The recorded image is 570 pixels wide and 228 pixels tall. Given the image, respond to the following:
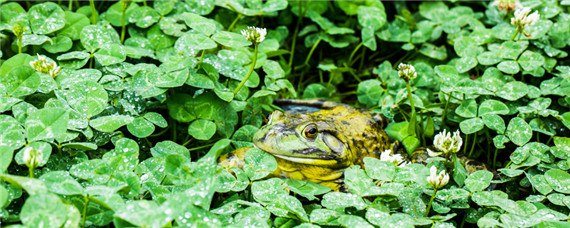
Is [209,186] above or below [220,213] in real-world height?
above

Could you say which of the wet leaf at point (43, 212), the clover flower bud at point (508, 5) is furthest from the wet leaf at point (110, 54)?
the clover flower bud at point (508, 5)

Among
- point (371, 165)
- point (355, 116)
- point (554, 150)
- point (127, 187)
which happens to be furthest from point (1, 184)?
point (554, 150)

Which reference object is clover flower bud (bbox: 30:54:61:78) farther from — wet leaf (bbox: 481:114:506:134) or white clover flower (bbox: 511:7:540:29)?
white clover flower (bbox: 511:7:540:29)

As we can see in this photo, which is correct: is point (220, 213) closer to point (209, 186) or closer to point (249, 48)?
point (209, 186)

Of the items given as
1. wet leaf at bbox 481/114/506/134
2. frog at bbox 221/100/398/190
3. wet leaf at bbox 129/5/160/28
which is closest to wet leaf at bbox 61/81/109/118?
frog at bbox 221/100/398/190

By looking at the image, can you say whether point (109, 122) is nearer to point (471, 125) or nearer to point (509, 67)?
point (471, 125)

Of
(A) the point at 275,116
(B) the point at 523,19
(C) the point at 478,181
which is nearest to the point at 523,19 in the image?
(B) the point at 523,19

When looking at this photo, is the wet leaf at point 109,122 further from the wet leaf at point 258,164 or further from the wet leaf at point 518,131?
the wet leaf at point 518,131
